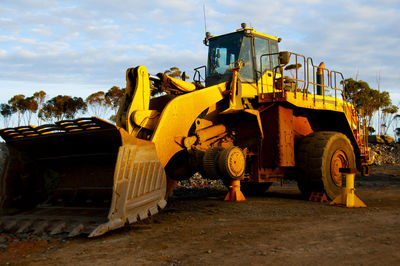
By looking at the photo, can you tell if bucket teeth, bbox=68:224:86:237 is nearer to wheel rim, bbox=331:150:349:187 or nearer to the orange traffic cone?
the orange traffic cone

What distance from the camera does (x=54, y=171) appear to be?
7418mm

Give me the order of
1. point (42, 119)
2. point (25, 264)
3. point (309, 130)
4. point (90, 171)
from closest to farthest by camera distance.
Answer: point (25, 264)
point (90, 171)
point (309, 130)
point (42, 119)

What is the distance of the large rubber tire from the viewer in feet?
28.8

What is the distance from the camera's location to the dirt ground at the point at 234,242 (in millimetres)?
4312

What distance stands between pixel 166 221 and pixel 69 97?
30.1 metres

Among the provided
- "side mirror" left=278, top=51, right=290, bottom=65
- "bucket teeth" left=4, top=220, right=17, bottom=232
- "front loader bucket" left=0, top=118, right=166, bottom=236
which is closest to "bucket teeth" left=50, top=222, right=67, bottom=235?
"front loader bucket" left=0, top=118, right=166, bottom=236

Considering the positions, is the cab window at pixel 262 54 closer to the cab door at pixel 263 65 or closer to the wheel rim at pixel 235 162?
the cab door at pixel 263 65

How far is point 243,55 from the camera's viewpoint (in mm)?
9008

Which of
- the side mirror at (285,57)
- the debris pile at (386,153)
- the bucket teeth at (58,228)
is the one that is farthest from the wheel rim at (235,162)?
the debris pile at (386,153)

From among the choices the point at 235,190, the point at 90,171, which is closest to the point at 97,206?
the point at 90,171

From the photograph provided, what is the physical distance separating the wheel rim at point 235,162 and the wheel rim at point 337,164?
258 cm

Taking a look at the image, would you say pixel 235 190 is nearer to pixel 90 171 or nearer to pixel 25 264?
pixel 90 171

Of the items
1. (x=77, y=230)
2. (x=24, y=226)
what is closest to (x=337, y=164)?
(x=77, y=230)

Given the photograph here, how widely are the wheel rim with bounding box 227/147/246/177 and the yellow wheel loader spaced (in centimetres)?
2
